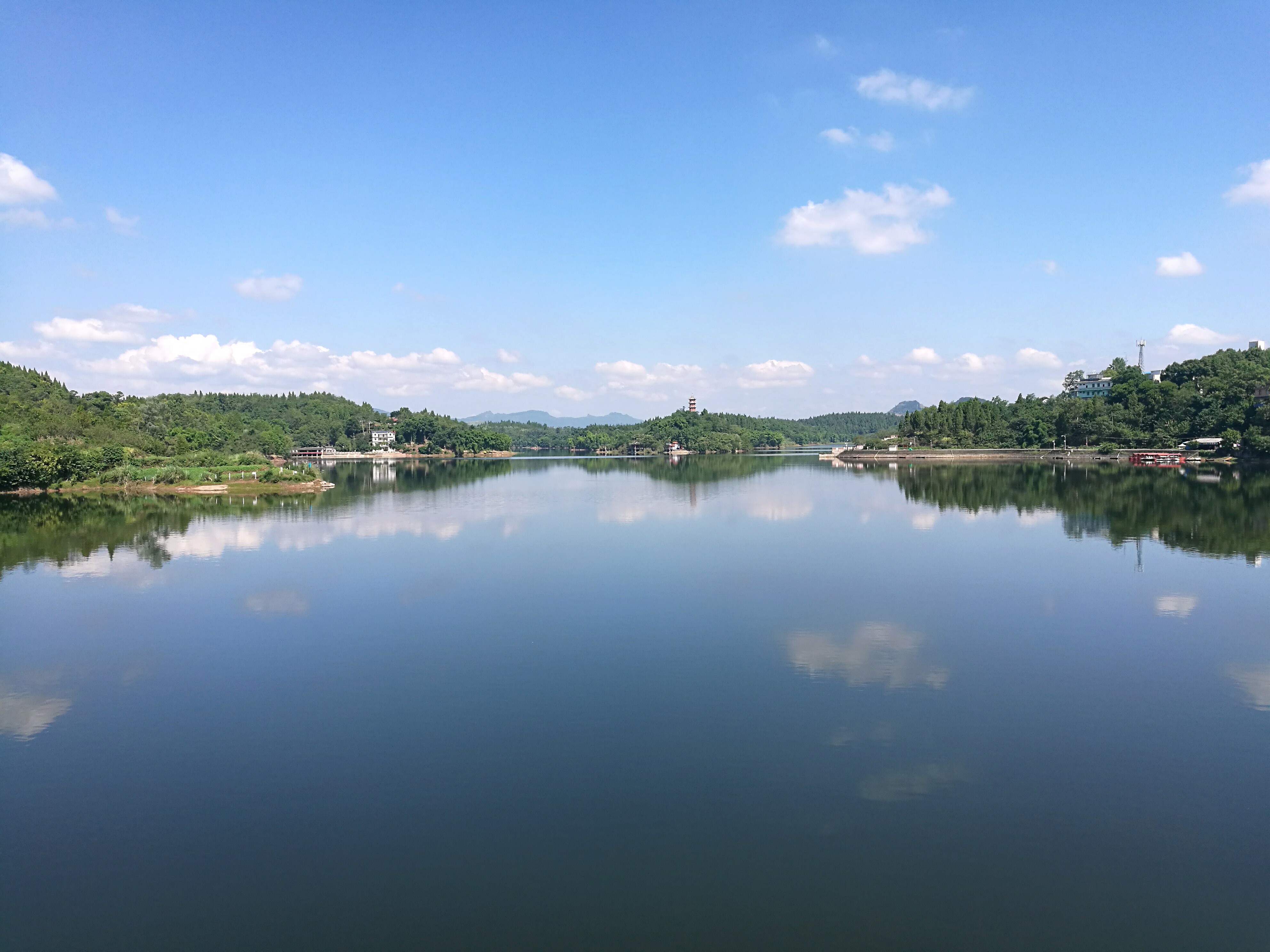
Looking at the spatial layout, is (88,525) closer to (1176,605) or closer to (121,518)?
(121,518)

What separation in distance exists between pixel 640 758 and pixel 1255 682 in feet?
31.1

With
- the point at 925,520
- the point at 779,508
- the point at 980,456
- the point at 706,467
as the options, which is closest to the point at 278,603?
the point at 925,520

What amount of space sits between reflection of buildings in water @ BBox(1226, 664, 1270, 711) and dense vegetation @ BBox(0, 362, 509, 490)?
168ft

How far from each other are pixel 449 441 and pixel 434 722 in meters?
112

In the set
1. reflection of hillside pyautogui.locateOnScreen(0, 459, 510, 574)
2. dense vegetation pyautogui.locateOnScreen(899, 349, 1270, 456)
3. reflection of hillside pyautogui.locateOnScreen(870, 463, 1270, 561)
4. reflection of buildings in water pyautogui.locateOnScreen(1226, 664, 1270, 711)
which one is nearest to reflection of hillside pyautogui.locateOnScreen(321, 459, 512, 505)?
reflection of hillside pyautogui.locateOnScreen(0, 459, 510, 574)

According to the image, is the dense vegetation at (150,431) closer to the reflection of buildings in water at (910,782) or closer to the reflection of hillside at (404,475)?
the reflection of hillside at (404,475)

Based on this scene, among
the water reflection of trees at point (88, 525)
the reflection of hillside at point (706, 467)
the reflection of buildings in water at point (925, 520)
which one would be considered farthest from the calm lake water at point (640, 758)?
the reflection of hillside at point (706, 467)

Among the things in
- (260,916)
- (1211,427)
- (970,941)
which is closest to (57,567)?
(260,916)

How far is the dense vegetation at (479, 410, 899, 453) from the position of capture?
428 ft

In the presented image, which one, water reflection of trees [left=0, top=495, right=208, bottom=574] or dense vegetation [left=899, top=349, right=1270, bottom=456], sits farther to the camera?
dense vegetation [left=899, top=349, right=1270, bottom=456]

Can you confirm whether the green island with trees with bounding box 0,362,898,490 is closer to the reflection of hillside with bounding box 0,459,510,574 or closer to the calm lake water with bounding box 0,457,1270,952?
the reflection of hillside with bounding box 0,459,510,574

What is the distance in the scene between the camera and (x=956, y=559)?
2086cm

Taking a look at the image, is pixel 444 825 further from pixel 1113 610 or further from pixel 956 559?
pixel 956 559

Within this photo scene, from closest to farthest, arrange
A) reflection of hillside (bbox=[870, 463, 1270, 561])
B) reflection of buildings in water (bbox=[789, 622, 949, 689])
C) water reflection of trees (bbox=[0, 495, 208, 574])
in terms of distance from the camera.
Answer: reflection of buildings in water (bbox=[789, 622, 949, 689]), water reflection of trees (bbox=[0, 495, 208, 574]), reflection of hillside (bbox=[870, 463, 1270, 561])
